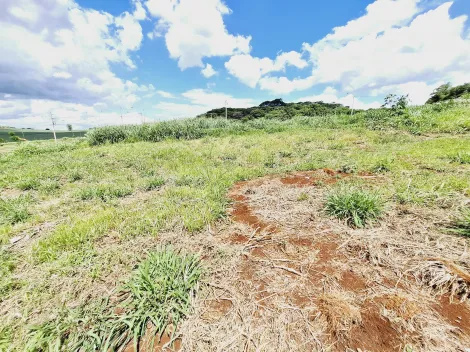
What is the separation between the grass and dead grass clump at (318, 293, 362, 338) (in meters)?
1.12

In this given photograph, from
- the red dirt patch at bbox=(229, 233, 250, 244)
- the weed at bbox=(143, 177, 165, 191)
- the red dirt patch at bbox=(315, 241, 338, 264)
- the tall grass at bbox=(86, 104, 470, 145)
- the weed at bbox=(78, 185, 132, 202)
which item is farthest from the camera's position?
the tall grass at bbox=(86, 104, 470, 145)

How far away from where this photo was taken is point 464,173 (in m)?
4.19

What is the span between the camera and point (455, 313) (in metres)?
1.61

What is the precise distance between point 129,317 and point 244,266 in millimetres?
1123

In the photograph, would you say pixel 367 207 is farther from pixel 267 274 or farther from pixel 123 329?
pixel 123 329

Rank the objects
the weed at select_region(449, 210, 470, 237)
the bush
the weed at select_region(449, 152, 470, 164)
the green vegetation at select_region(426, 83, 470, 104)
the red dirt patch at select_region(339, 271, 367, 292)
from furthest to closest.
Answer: the green vegetation at select_region(426, 83, 470, 104) < the weed at select_region(449, 152, 470, 164) < the bush < the weed at select_region(449, 210, 470, 237) < the red dirt patch at select_region(339, 271, 367, 292)

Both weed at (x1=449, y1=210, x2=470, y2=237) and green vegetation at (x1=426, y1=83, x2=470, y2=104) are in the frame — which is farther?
green vegetation at (x1=426, y1=83, x2=470, y2=104)

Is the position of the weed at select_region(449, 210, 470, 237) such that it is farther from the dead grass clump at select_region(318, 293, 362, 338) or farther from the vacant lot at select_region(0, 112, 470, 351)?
the dead grass clump at select_region(318, 293, 362, 338)

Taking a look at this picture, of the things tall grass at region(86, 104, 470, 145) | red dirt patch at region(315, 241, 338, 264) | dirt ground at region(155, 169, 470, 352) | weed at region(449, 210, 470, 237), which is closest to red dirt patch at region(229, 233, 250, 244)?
dirt ground at region(155, 169, 470, 352)

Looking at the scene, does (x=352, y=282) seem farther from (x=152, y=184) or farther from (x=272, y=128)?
(x=272, y=128)

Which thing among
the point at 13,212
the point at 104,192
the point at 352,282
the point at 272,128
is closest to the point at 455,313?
the point at 352,282

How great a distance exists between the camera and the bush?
111 inches

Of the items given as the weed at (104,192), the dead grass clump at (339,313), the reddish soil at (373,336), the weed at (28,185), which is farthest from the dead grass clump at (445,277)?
the weed at (28,185)

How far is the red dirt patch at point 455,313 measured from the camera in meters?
1.53
